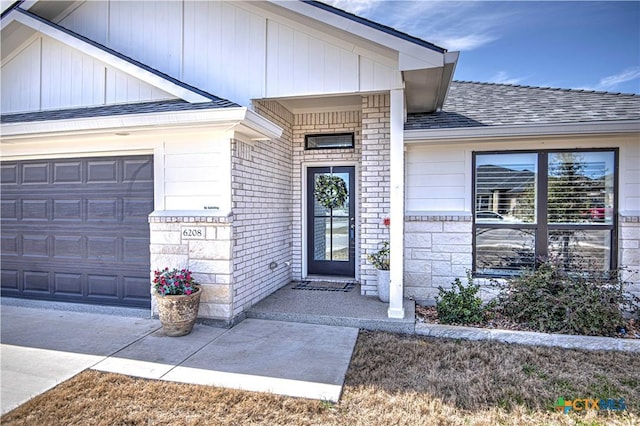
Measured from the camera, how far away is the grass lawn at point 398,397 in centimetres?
276

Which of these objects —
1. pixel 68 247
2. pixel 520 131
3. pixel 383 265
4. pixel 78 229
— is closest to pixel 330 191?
pixel 383 265

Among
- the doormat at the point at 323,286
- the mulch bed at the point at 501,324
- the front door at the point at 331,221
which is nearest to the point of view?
the mulch bed at the point at 501,324

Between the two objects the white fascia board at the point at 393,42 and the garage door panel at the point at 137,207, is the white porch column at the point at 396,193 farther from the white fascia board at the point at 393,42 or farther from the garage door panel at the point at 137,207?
the garage door panel at the point at 137,207

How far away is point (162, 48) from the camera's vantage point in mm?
5625

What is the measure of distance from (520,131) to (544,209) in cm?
128

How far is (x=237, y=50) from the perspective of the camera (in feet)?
17.5

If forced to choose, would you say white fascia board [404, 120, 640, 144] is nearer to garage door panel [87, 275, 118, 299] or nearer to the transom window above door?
the transom window above door

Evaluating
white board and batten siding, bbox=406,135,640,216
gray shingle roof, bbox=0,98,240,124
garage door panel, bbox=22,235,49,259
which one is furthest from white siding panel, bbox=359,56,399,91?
garage door panel, bbox=22,235,49,259

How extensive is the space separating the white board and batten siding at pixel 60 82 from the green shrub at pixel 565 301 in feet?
18.2

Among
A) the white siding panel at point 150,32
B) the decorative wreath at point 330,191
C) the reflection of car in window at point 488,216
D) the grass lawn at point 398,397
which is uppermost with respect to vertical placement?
the white siding panel at point 150,32

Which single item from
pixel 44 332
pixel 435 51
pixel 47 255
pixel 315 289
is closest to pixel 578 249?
pixel 435 51

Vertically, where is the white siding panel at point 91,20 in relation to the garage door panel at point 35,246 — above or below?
above

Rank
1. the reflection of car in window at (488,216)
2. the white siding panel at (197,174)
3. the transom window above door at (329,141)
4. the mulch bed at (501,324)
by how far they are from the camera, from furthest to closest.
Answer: the transom window above door at (329,141)
the reflection of car in window at (488,216)
the white siding panel at (197,174)
the mulch bed at (501,324)

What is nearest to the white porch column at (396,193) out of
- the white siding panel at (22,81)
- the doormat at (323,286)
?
the doormat at (323,286)
